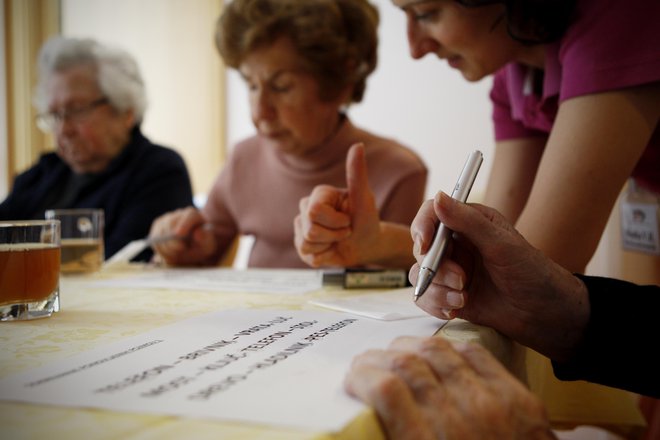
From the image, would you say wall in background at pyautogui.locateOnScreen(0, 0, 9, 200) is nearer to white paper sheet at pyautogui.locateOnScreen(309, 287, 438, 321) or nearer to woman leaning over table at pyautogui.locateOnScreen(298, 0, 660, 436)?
woman leaning over table at pyautogui.locateOnScreen(298, 0, 660, 436)

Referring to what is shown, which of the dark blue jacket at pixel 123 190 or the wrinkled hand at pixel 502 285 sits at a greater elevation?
the wrinkled hand at pixel 502 285

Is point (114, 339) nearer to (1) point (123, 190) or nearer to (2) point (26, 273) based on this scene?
(2) point (26, 273)

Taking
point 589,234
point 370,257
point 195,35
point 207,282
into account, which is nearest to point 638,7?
point 589,234

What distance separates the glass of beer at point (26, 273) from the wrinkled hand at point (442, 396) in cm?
46

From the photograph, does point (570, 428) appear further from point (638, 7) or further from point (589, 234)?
point (638, 7)

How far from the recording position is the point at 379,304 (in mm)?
721

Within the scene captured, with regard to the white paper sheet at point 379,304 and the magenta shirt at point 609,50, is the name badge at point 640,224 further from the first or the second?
the white paper sheet at point 379,304

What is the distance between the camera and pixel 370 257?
1036 millimetres

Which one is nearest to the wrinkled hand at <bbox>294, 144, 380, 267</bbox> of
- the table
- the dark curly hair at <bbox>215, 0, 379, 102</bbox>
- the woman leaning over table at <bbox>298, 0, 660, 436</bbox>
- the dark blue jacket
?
the woman leaning over table at <bbox>298, 0, 660, 436</bbox>

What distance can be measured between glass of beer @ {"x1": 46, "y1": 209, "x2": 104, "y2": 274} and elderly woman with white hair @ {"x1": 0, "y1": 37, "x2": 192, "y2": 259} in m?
0.71

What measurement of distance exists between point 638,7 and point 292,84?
901mm

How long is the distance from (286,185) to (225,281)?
682mm

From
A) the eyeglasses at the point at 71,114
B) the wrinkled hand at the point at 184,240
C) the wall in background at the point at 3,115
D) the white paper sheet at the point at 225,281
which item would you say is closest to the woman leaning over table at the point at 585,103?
the white paper sheet at the point at 225,281

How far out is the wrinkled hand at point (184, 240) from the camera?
4.42ft
